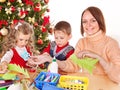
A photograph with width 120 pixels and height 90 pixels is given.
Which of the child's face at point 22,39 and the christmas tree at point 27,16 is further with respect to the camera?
the christmas tree at point 27,16

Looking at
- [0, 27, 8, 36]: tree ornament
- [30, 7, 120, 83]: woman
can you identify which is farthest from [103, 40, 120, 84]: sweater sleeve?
[0, 27, 8, 36]: tree ornament

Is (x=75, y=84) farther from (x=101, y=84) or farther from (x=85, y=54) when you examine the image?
(x=85, y=54)

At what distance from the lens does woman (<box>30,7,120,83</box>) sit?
1.99 m

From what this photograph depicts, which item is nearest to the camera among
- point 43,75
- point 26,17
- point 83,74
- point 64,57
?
point 43,75

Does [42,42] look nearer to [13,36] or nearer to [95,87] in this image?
[13,36]

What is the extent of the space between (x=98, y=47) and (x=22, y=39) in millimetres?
733

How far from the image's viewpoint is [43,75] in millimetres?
1577

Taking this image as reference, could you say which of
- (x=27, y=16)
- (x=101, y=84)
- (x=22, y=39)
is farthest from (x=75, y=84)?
(x=27, y=16)

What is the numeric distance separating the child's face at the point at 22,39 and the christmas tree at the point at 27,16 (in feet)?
3.12

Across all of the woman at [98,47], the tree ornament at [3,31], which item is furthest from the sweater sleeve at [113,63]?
the tree ornament at [3,31]

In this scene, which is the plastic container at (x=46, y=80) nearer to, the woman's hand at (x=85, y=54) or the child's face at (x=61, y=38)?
the woman's hand at (x=85, y=54)

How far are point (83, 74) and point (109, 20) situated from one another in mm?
2036

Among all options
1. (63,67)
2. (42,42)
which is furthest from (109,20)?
(63,67)

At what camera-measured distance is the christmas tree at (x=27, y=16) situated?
3.57m
